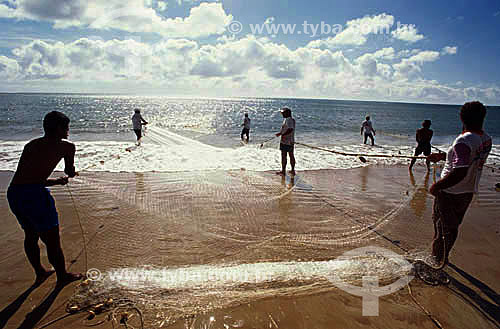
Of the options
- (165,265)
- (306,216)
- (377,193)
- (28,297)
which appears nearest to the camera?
(28,297)

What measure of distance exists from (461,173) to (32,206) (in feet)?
13.7

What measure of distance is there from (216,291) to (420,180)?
7.43 metres

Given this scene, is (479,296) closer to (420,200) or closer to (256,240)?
(256,240)

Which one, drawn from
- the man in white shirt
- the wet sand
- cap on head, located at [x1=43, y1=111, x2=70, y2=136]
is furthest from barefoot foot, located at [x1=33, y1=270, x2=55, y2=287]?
the man in white shirt

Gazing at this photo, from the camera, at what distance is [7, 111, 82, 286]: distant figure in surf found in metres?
2.64

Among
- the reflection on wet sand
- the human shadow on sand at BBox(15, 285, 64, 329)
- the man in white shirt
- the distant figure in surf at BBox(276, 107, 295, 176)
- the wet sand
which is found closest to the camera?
the human shadow on sand at BBox(15, 285, 64, 329)

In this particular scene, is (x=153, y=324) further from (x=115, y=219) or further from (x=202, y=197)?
(x=202, y=197)

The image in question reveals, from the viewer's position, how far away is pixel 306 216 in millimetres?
5000

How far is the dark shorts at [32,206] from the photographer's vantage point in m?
2.64

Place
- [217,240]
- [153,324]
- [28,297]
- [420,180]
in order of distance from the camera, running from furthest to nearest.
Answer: [420,180], [217,240], [28,297], [153,324]

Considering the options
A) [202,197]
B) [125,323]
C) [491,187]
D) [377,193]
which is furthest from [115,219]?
[491,187]

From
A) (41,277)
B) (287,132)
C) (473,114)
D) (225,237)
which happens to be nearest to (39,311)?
(41,277)

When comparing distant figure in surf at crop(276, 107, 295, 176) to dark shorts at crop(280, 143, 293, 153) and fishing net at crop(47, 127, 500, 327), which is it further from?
fishing net at crop(47, 127, 500, 327)

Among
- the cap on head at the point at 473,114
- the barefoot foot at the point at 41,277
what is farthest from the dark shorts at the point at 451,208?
the barefoot foot at the point at 41,277
